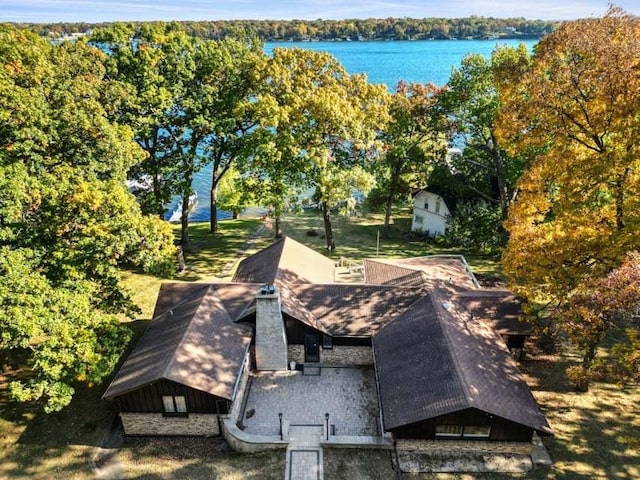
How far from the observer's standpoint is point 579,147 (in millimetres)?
21875

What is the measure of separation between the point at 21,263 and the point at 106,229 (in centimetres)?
388

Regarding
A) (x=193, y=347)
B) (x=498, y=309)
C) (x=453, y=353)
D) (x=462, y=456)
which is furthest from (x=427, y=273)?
(x=193, y=347)

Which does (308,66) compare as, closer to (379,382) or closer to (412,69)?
(379,382)

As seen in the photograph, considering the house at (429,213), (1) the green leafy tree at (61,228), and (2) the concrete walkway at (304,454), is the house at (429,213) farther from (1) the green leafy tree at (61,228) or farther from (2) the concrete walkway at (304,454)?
(2) the concrete walkway at (304,454)

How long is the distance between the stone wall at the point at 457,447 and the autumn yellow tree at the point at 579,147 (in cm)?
702

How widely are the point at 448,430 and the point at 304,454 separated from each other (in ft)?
20.5

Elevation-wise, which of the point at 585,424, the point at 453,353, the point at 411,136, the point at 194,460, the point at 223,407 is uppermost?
the point at 411,136

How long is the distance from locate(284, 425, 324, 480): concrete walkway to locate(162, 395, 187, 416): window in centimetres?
495

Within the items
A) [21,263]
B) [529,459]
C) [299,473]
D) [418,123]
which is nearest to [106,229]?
[21,263]

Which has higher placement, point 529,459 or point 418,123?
point 418,123

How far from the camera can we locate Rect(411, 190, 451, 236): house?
4425 cm

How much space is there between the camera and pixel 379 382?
2134 cm

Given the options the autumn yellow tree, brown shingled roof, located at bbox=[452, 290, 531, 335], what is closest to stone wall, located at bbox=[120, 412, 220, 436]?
brown shingled roof, located at bbox=[452, 290, 531, 335]

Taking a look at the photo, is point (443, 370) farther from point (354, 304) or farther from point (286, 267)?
point (286, 267)
